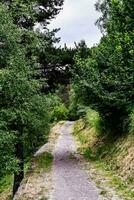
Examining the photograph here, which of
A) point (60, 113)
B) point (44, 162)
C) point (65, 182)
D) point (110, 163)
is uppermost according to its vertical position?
point (60, 113)

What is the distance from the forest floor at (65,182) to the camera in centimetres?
1764

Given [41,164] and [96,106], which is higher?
[96,106]

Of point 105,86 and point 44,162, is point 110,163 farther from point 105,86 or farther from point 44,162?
point 44,162

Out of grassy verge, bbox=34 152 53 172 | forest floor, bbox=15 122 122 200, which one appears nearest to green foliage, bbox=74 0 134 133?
forest floor, bbox=15 122 122 200

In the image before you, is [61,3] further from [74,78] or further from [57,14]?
[74,78]

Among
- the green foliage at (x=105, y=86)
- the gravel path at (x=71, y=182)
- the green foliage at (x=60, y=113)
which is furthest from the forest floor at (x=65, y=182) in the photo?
the green foliage at (x=60, y=113)

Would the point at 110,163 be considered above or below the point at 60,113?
below

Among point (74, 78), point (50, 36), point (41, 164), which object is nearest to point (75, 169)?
point (41, 164)

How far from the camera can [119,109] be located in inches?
1172

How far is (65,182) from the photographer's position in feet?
69.2

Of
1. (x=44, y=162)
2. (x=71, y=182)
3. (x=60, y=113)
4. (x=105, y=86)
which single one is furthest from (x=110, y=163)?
(x=60, y=113)

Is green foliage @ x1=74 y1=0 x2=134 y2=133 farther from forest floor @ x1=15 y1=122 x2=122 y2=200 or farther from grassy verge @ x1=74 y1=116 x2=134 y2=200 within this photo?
forest floor @ x1=15 y1=122 x2=122 y2=200

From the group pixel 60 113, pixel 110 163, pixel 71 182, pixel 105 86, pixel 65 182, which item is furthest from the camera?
pixel 60 113

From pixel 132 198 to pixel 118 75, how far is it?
4759 millimetres
